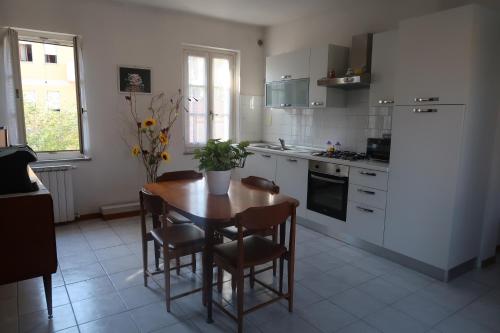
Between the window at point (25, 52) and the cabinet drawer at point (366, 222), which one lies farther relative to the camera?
the window at point (25, 52)

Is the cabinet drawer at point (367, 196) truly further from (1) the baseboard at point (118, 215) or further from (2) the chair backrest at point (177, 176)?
(1) the baseboard at point (118, 215)

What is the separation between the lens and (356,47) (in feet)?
12.3

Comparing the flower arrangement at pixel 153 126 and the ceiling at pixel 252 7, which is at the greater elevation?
the ceiling at pixel 252 7

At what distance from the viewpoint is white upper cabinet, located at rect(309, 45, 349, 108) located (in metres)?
3.89

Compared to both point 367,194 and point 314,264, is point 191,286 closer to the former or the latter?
point 314,264

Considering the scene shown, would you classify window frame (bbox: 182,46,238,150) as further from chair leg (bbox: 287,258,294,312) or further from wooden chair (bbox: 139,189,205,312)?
chair leg (bbox: 287,258,294,312)

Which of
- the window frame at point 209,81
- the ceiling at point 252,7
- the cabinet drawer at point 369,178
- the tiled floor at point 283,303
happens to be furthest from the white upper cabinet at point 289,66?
the tiled floor at point 283,303

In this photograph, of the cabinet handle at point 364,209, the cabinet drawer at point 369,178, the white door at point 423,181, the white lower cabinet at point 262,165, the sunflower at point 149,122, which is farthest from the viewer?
the white lower cabinet at point 262,165

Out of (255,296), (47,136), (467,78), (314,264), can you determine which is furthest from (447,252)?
(47,136)

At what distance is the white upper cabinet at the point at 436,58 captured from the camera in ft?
8.52

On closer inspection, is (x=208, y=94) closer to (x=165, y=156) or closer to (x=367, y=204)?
(x=165, y=156)

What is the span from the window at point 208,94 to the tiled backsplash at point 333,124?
654 mm

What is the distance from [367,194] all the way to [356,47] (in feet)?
5.30

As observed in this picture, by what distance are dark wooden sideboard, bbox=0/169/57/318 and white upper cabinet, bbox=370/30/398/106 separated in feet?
9.65
